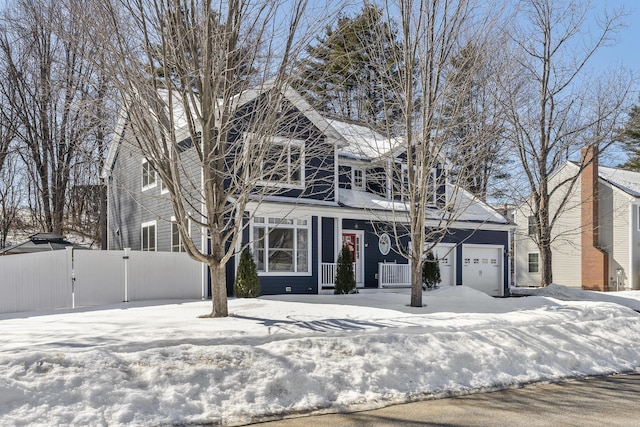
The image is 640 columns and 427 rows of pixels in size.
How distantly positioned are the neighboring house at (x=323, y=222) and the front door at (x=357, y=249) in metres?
0.03

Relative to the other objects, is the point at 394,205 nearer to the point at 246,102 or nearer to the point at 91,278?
the point at 246,102

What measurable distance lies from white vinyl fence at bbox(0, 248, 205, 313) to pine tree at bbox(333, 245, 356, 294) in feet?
13.6

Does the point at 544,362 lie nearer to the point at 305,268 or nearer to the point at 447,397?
the point at 447,397

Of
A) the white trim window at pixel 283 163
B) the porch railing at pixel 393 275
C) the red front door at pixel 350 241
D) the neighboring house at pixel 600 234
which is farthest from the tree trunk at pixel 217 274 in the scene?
the neighboring house at pixel 600 234

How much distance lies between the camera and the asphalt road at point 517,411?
20.1 ft

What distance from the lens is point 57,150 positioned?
95.9ft

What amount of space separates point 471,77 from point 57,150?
23497 mm

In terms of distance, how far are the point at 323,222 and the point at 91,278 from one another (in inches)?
275

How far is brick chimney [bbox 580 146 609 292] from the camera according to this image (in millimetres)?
27281

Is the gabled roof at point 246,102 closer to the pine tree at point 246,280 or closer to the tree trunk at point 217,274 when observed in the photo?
the tree trunk at point 217,274

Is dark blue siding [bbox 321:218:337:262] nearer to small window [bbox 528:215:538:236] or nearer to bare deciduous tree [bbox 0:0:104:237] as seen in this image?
small window [bbox 528:215:538:236]

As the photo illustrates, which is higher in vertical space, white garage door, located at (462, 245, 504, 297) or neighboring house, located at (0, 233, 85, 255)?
neighboring house, located at (0, 233, 85, 255)

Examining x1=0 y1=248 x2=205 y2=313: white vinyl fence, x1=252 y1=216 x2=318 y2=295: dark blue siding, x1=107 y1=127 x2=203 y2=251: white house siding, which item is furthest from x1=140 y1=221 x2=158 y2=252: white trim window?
x1=252 y1=216 x2=318 y2=295: dark blue siding

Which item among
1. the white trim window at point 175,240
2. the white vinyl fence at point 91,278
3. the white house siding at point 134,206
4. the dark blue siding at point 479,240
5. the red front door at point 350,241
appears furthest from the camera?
the dark blue siding at point 479,240
